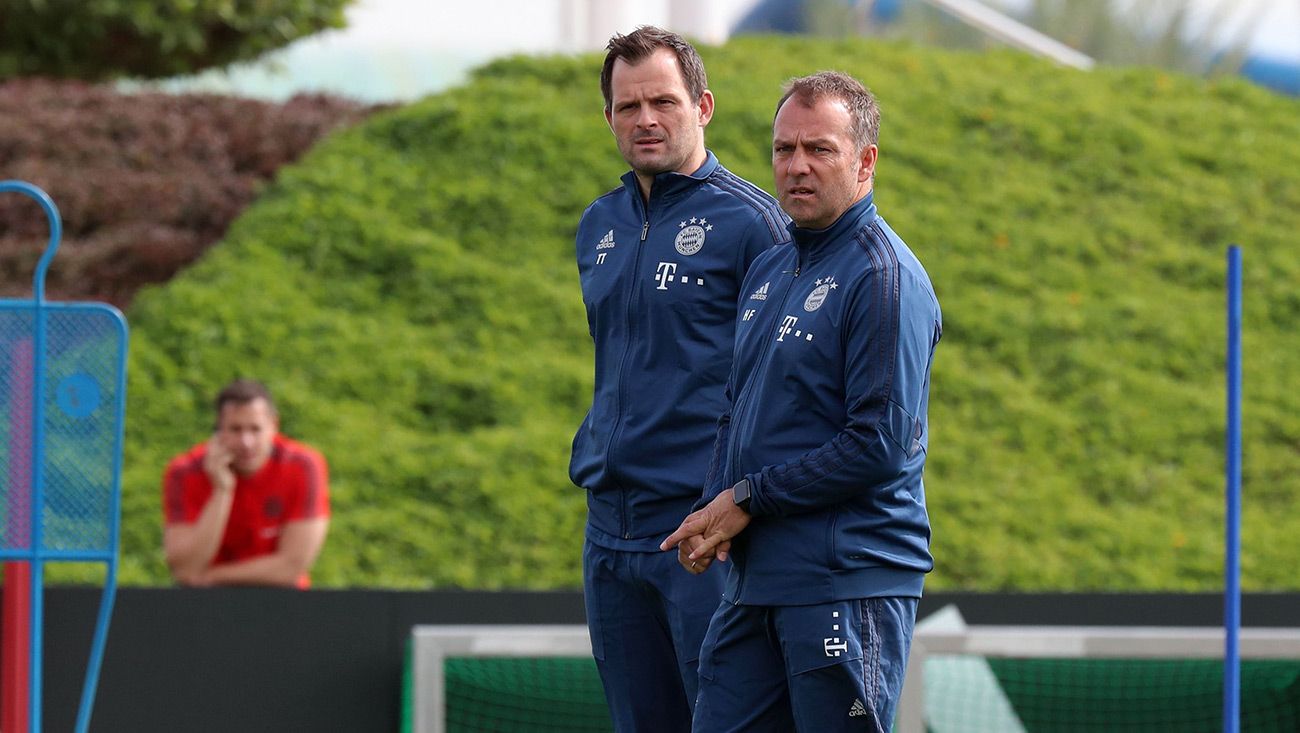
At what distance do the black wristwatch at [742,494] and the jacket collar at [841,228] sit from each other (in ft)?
1.50

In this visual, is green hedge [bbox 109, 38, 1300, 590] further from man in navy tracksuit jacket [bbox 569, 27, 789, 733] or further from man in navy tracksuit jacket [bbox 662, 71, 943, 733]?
man in navy tracksuit jacket [bbox 662, 71, 943, 733]

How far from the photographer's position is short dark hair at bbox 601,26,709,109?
132 inches

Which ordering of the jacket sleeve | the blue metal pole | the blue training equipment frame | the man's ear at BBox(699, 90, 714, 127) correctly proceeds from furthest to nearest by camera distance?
the blue training equipment frame < the blue metal pole < the man's ear at BBox(699, 90, 714, 127) < the jacket sleeve

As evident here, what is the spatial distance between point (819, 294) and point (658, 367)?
1.60ft

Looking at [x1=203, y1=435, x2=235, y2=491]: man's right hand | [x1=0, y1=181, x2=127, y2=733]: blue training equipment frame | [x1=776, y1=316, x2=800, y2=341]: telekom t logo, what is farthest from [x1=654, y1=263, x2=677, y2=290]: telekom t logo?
[x1=203, y1=435, x2=235, y2=491]: man's right hand

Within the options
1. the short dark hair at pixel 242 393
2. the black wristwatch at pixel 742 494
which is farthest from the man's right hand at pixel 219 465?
the black wristwatch at pixel 742 494

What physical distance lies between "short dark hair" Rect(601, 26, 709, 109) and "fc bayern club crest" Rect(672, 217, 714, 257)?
0.25m

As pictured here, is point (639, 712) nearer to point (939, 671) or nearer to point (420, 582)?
point (939, 671)

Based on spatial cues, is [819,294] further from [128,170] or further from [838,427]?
[128,170]

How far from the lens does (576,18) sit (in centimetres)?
1538

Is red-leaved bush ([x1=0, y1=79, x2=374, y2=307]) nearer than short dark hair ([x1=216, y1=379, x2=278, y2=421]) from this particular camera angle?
No

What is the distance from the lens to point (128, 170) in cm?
1122

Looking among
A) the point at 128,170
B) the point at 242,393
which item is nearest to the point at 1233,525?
the point at 242,393

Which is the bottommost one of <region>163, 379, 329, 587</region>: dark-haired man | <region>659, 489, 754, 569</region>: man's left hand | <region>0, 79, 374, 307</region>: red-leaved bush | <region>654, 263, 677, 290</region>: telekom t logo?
<region>163, 379, 329, 587</region>: dark-haired man
